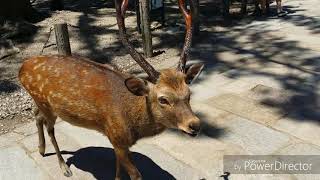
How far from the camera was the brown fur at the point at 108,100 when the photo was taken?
4.00 metres

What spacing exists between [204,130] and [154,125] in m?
2.06

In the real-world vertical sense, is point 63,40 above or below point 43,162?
above

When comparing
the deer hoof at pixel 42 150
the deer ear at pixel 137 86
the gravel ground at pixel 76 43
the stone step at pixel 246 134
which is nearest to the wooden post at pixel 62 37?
the gravel ground at pixel 76 43

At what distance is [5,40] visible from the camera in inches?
403

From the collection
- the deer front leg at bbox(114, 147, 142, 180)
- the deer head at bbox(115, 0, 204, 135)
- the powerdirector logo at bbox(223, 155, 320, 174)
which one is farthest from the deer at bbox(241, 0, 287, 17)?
the deer front leg at bbox(114, 147, 142, 180)

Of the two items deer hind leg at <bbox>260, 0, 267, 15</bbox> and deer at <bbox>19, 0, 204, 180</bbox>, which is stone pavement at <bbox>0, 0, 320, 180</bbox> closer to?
deer at <bbox>19, 0, 204, 180</bbox>

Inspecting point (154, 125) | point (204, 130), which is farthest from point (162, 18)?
point (154, 125)

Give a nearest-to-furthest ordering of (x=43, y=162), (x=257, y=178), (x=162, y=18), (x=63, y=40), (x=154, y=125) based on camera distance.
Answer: (x=154, y=125), (x=257, y=178), (x=43, y=162), (x=63, y=40), (x=162, y=18)

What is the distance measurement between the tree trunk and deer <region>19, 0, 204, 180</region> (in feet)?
22.0

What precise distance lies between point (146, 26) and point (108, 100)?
5219 millimetres

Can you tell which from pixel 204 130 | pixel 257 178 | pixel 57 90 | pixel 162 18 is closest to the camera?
pixel 57 90

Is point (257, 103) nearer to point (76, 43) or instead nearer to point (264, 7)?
point (76, 43)

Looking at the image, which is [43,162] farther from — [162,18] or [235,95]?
[162,18]

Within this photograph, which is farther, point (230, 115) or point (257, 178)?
point (230, 115)
